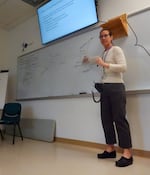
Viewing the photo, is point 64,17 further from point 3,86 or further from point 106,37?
point 3,86

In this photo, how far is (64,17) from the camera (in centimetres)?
319

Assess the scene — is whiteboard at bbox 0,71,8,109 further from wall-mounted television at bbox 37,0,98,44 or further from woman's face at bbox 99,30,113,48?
woman's face at bbox 99,30,113,48

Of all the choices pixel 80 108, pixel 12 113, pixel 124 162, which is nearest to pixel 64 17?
pixel 80 108

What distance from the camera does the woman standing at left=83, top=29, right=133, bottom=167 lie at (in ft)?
6.82

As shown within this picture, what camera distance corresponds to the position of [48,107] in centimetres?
368

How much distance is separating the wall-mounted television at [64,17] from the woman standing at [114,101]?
0.74 meters

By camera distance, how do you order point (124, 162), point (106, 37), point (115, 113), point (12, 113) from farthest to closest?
point (12, 113) → point (106, 37) → point (115, 113) → point (124, 162)

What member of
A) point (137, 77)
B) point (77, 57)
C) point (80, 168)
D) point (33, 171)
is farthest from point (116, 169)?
point (77, 57)

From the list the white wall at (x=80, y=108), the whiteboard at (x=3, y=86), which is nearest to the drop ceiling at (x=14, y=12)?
the white wall at (x=80, y=108)

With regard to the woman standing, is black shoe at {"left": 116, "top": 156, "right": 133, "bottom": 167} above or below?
below

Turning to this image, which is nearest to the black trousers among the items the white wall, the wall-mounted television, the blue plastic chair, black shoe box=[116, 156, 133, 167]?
black shoe box=[116, 156, 133, 167]

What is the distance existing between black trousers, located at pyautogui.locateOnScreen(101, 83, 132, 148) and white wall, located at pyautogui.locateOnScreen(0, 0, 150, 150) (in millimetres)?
344

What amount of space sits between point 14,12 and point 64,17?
1521 millimetres

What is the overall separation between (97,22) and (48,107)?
177 centimetres
